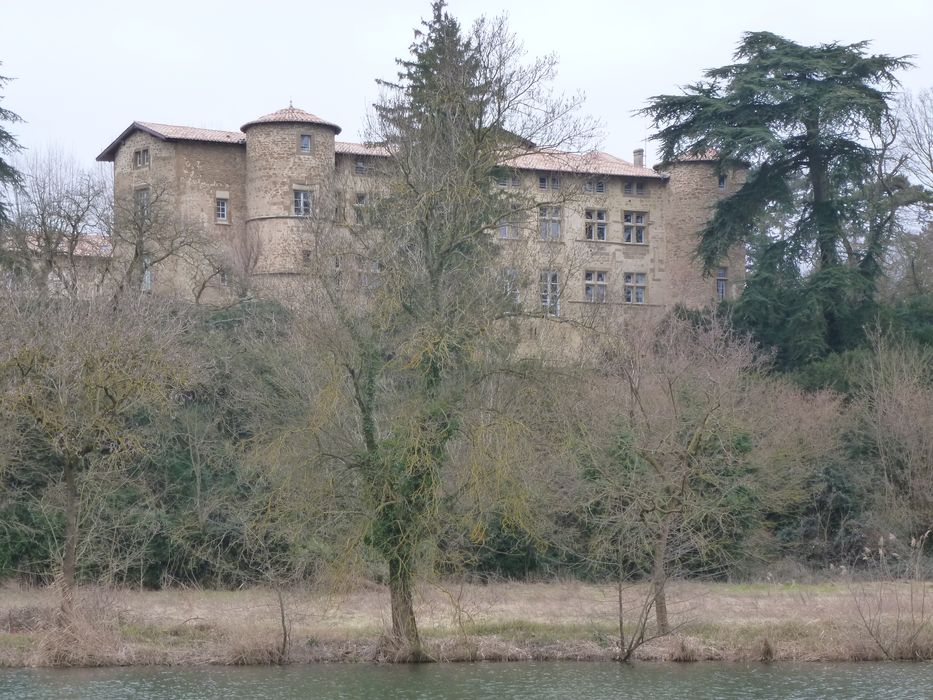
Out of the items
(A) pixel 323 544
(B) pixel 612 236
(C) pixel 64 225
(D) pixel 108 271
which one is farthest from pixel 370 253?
(B) pixel 612 236

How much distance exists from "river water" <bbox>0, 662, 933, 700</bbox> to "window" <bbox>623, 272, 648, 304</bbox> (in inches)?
1230

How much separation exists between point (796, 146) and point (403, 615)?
2548 cm

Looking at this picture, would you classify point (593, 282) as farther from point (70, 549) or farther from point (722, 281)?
point (70, 549)

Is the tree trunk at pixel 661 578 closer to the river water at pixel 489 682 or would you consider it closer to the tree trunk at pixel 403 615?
the river water at pixel 489 682

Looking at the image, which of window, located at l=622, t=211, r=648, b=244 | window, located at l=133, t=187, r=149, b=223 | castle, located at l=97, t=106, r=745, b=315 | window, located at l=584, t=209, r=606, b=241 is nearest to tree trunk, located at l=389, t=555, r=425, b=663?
castle, located at l=97, t=106, r=745, b=315

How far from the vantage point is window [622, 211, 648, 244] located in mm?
51156

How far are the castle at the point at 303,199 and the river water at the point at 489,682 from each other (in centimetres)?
1643

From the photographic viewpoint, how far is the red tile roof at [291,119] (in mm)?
45188

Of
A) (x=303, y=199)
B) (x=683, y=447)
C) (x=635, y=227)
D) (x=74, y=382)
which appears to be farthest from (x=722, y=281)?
(x=74, y=382)

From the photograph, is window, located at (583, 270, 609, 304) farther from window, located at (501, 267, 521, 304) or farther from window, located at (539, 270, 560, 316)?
window, located at (501, 267, 521, 304)

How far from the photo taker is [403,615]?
20.4 metres

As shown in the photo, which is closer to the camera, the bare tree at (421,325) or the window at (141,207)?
the bare tree at (421,325)

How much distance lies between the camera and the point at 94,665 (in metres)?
19.9

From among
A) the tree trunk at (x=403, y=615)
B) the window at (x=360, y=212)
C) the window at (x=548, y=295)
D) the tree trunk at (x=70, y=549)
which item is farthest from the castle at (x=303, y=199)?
the tree trunk at (x=403, y=615)
